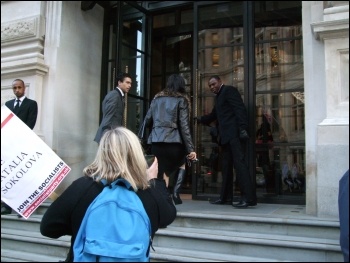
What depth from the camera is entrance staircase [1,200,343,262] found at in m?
3.98

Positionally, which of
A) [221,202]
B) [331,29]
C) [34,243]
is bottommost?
[34,243]

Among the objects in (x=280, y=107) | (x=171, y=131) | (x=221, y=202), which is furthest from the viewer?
(x=280, y=107)

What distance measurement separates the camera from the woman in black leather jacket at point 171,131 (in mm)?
4996

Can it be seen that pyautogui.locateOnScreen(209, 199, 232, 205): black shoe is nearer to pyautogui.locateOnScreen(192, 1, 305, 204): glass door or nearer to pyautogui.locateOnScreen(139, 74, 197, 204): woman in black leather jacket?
pyautogui.locateOnScreen(192, 1, 305, 204): glass door

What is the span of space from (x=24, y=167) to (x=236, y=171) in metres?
3.48

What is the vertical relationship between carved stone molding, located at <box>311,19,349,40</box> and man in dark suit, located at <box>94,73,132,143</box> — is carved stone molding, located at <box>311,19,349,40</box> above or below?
above

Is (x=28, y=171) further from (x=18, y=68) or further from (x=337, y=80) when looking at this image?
(x=18, y=68)

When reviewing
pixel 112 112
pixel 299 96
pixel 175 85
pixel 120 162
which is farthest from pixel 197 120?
pixel 120 162

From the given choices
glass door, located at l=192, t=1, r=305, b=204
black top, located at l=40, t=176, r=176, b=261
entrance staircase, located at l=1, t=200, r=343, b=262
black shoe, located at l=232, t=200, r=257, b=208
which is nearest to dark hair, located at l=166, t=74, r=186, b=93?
glass door, located at l=192, t=1, r=305, b=204

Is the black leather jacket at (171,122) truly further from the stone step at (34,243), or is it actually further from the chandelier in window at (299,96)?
the chandelier in window at (299,96)

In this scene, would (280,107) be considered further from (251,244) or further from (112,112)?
(251,244)

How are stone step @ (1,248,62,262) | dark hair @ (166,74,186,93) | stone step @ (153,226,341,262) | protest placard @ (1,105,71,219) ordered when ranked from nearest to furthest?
protest placard @ (1,105,71,219) → stone step @ (153,226,341,262) → stone step @ (1,248,62,262) → dark hair @ (166,74,186,93)

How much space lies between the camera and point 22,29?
23.1ft

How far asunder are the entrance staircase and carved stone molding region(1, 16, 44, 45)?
3431 mm
